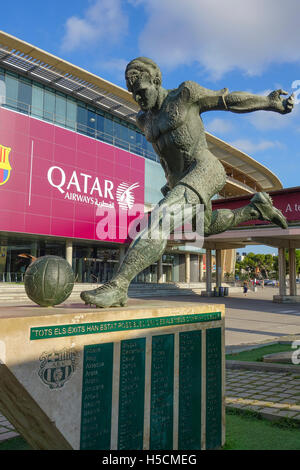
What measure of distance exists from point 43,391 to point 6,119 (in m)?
25.4

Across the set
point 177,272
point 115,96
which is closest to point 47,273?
point 115,96

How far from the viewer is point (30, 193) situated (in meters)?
25.9

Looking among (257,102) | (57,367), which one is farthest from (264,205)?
(57,367)

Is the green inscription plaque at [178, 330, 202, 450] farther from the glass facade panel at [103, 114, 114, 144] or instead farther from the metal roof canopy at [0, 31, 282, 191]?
the glass facade panel at [103, 114, 114, 144]

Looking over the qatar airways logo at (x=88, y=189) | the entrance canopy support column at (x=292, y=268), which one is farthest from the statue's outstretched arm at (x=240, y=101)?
the qatar airways logo at (x=88, y=189)

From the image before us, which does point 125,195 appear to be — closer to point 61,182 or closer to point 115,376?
point 61,182

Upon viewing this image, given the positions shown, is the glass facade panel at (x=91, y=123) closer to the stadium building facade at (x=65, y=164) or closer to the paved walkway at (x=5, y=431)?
the stadium building facade at (x=65, y=164)

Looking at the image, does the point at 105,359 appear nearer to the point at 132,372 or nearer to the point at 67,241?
the point at 132,372

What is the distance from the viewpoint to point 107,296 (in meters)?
A: 2.85

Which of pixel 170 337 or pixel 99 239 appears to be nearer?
pixel 170 337

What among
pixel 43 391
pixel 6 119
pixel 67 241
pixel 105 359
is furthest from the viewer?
pixel 67 241

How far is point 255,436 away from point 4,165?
23.9m

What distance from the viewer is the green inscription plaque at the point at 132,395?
260 cm

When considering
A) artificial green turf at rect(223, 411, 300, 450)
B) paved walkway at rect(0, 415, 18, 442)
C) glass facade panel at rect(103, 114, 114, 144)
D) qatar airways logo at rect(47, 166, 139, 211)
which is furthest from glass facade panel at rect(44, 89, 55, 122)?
artificial green turf at rect(223, 411, 300, 450)
